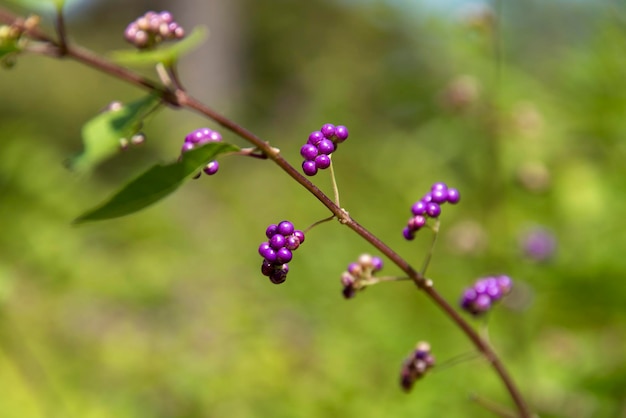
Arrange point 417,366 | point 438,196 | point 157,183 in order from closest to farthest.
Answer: point 157,183, point 438,196, point 417,366

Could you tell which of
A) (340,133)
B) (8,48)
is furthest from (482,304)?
(8,48)

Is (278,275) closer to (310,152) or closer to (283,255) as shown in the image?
(283,255)

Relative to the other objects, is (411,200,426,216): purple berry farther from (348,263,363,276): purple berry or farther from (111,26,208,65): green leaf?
(111,26,208,65): green leaf

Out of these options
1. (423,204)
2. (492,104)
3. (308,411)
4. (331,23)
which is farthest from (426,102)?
(331,23)

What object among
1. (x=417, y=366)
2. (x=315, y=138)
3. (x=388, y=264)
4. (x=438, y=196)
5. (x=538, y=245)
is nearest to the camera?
(x=315, y=138)

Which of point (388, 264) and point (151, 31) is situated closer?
point (151, 31)

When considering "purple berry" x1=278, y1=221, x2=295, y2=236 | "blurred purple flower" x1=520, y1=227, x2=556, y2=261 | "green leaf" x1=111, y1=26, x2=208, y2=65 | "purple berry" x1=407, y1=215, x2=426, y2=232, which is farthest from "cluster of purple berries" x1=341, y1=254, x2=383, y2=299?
"blurred purple flower" x1=520, y1=227, x2=556, y2=261

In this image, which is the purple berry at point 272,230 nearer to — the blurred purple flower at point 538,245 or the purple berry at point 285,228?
the purple berry at point 285,228

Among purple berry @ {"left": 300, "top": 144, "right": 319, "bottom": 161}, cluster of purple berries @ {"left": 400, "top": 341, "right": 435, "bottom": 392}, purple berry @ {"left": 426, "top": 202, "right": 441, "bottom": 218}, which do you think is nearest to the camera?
purple berry @ {"left": 300, "top": 144, "right": 319, "bottom": 161}
